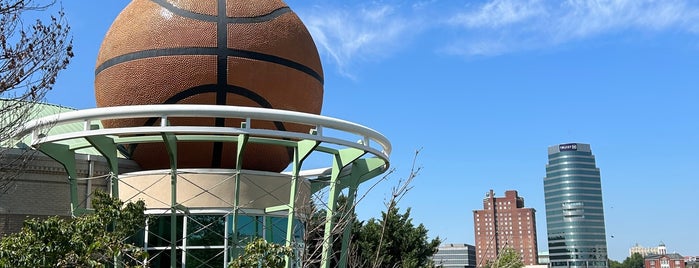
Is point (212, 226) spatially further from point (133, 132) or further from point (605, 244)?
point (605, 244)

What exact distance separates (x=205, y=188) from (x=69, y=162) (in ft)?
12.0

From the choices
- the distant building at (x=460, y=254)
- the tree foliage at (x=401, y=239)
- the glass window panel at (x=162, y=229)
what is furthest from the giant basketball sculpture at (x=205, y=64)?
the distant building at (x=460, y=254)

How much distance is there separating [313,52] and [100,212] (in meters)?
8.46

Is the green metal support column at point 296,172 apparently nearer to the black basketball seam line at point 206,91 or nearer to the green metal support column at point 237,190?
the green metal support column at point 237,190

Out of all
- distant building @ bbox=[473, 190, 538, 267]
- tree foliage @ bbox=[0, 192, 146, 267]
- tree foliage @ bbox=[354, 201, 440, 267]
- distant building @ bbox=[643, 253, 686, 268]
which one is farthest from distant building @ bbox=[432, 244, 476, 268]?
tree foliage @ bbox=[0, 192, 146, 267]

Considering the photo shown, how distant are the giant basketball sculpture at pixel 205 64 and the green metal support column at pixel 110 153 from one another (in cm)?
80

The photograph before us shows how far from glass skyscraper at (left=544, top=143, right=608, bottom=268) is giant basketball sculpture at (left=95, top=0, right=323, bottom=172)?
18172 centimetres

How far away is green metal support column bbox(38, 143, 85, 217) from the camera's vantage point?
16.8 metres

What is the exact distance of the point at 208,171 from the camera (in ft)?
53.7

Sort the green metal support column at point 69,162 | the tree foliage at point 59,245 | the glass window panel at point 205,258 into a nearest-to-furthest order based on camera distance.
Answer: the tree foliage at point 59,245, the glass window panel at point 205,258, the green metal support column at point 69,162

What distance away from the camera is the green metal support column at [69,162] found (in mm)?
16750

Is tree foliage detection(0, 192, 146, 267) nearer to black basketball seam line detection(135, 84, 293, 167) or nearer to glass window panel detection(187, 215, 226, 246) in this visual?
glass window panel detection(187, 215, 226, 246)

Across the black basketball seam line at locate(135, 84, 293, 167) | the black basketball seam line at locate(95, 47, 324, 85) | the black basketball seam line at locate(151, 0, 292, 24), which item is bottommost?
the black basketball seam line at locate(135, 84, 293, 167)

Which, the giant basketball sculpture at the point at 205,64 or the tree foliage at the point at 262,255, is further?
the giant basketball sculpture at the point at 205,64
